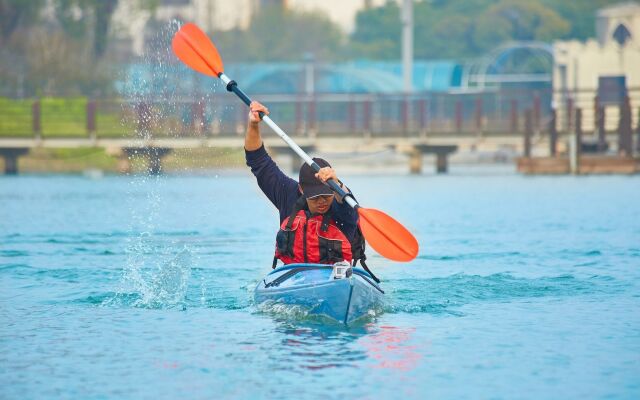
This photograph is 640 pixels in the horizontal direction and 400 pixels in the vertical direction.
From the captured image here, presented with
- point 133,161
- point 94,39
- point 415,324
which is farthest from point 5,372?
point 94,39

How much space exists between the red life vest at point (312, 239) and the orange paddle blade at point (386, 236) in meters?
0.59

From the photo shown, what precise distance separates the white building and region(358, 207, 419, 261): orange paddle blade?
124 feet

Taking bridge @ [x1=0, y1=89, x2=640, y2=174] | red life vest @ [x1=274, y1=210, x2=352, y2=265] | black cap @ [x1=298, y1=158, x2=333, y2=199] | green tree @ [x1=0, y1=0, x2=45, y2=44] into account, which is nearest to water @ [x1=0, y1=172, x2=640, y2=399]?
red life vest @ [x1=274, y1=210, x2=352, y2=265]

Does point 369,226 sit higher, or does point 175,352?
point 369,226

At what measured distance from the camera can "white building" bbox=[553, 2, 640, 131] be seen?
51.2 metres

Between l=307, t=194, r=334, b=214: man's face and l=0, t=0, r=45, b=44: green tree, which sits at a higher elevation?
l=0, t=0, r=45, b=44: green tree

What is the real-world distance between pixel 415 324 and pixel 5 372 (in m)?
3.68

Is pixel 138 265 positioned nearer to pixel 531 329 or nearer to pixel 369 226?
pixel 369 226

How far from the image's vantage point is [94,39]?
2194 inches

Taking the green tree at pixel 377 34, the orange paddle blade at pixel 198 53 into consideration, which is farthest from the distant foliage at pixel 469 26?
the orange paddle blade at pixel 198 53

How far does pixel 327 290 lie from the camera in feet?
36.2

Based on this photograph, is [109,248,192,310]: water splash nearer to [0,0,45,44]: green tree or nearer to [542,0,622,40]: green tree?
[0,0,45,44]: green tree

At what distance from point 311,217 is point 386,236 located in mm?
1050

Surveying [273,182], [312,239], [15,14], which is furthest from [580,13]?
[312,239]
